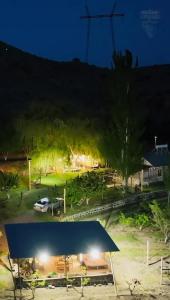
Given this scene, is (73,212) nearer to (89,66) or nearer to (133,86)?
(133,86)

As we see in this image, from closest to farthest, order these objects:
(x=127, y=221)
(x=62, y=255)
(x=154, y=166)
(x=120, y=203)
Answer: (x=62, y=255)
(x=127, y=221)
(x=120, y=203)
(x=154, y=166)

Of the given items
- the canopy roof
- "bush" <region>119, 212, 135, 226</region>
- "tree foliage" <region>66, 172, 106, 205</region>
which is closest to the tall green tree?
"tree foliage" <region>66, 172, 106, 205</region>

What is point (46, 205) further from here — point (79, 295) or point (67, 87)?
point (67, 87)

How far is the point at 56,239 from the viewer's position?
22.3 metres

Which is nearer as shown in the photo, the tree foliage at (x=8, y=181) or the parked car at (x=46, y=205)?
the parked car at (x=46, y=205)

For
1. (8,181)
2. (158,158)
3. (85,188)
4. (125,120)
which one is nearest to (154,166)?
(158,158)

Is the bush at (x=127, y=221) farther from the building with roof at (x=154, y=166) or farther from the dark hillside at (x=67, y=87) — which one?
the dark hillside at (x=67, y=87)

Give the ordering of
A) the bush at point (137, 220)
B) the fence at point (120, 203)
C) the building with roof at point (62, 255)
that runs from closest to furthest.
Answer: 1. the building with roof at point (62, 255)
2. the bush at point (137, 220)
3. the fence at point (120, 203)

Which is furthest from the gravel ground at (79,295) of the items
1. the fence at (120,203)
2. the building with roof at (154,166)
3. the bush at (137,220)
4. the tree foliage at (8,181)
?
the building with roof at (154,166)

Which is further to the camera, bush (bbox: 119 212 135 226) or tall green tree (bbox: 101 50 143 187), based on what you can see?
tall green tree (bbox: 101 50 143 187)

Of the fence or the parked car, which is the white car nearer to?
the parked car

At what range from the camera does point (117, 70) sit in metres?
37.9

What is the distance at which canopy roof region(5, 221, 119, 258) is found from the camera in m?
20.9

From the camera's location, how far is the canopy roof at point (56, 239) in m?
20.9
